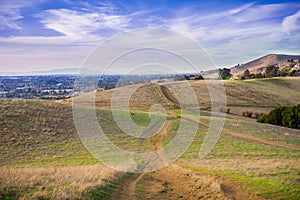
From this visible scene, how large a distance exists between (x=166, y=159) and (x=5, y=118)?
640 inches

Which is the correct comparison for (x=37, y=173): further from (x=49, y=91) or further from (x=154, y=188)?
(x=49, y=91)

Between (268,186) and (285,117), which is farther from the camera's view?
(285,117)

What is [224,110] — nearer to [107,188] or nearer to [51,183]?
[107,188]

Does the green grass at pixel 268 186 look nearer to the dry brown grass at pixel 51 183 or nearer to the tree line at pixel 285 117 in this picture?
the dry brown grass at pixel 51 183

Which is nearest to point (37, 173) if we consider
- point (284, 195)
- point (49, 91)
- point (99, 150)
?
point (99, 150)

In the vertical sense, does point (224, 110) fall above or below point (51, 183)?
below

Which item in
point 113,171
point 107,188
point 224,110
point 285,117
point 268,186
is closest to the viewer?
point 107,188

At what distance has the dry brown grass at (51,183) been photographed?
10070mm

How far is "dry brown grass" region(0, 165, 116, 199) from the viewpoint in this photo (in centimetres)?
1007

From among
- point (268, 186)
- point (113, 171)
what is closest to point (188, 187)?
point (268, 186)

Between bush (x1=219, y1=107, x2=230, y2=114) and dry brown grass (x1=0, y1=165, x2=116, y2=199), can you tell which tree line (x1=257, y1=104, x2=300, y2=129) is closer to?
bush (x1=219, y1=107, x2=230, y2=114)

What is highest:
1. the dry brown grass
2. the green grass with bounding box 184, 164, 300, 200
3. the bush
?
the dry brown grass

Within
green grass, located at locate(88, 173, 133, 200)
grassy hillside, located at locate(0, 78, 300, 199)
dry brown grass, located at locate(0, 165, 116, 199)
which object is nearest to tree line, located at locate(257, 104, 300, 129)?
grassy hillside, located at locate(0, 78, 300, 199)

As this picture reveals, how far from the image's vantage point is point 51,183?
11664 mm
